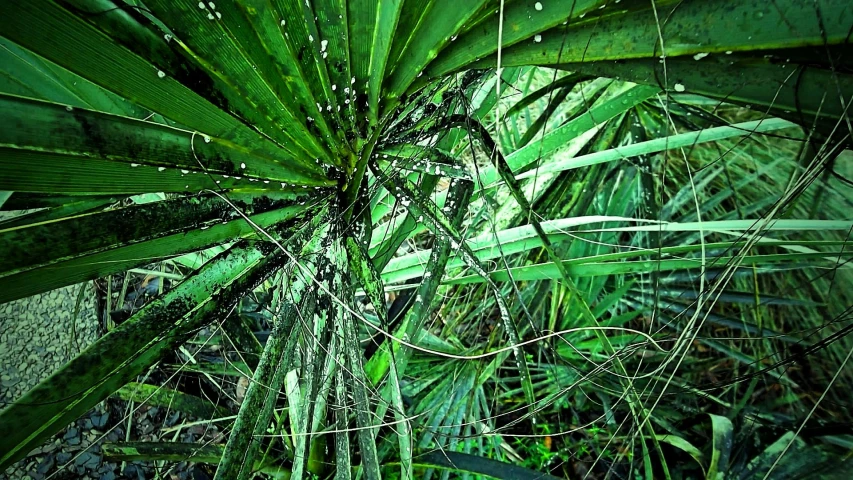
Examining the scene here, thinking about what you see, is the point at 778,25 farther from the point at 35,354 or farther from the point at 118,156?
the point at 35,354

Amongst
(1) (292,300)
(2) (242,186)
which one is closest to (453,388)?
(1) (292,300)

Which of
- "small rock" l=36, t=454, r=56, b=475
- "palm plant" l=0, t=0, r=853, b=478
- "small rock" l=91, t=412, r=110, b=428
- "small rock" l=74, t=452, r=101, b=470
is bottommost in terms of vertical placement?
"small rock" l=36, t=454, r=56, b=475

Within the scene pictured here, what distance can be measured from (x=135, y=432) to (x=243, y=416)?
73 centimetres

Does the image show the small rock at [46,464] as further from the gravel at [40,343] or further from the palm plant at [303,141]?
the palm plant at [303,141]

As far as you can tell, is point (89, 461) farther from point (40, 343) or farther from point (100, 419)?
point (40, 343)

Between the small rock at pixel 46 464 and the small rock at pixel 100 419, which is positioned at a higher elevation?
the small rock at pixel 100 419

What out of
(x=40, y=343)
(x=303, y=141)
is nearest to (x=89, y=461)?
(x=40, y=343)

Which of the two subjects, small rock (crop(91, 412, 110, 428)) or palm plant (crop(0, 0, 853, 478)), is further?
small rock (crop(91, 412, 110, 428))

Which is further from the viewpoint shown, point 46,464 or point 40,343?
point 40,343

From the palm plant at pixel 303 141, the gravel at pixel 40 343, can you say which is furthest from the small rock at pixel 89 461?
the palm plant at pixel 303 141

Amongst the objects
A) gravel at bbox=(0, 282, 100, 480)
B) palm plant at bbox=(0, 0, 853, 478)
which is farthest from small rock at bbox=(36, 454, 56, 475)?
palm plant at bbox=(0, 0, 853, 478)

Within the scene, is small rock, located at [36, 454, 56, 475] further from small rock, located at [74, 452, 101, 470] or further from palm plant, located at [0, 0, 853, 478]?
palm plant, located at [0, 0, 853, 478]

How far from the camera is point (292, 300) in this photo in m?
0.52

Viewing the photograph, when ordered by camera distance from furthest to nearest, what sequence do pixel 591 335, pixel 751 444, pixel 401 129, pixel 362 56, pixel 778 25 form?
pixel 591 335, pixel 751 444, pixel 401 129, pixel 362 56, pixel 778 25
